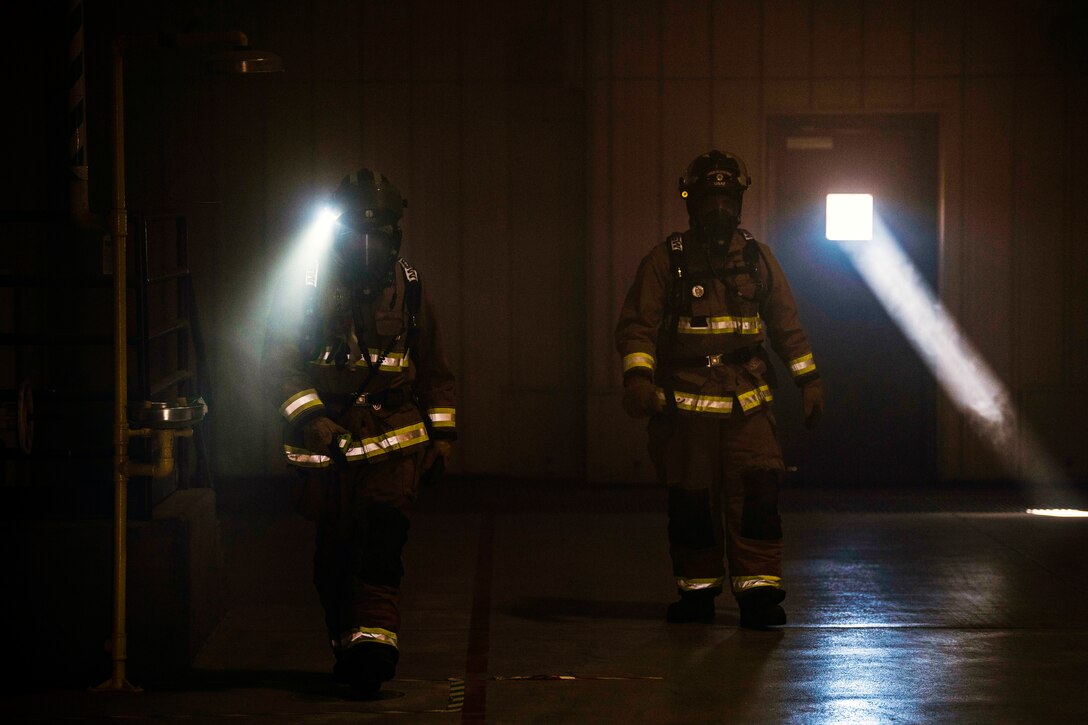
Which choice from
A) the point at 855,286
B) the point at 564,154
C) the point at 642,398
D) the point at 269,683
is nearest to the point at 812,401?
the point at 642,398

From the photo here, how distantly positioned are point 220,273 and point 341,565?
578 centimetres

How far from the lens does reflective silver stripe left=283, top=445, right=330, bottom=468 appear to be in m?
6.43

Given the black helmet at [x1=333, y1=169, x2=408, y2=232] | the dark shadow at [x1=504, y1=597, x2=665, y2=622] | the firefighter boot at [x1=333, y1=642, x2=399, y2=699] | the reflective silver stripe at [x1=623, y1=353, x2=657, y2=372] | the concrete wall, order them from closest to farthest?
the firefighter boot at [x1=333, y1=642, x2=399, y2=699], the black helmet at [x1=333, y1=169, x2=408, y2=232], the reflective silver stripe at [x1=623, y1=353, x2=657, y2=372], the dark shadow at [x1=504, y1=597, x2=665, y2=622], the concrete wall

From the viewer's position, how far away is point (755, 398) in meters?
7.56

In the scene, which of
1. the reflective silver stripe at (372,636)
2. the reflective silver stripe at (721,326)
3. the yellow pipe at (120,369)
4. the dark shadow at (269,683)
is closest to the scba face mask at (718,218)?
the reflective silver stripe at (721,326)

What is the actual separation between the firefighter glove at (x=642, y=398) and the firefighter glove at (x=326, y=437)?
61.7 inches

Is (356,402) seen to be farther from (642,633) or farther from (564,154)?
(564,154)

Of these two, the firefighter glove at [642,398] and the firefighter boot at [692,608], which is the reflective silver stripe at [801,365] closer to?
the firefighter glove at [642,398]

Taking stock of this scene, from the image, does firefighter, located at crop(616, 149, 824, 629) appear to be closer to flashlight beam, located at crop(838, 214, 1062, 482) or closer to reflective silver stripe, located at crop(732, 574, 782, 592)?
reflective silver stripe, located at crop(732, 574, 782, 592)

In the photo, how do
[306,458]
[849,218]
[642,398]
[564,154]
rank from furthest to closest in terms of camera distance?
[564,154], [849,218], [642,398], [306,458]

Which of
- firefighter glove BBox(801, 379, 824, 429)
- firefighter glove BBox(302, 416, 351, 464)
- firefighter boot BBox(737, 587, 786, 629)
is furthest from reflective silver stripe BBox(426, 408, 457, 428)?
firefighter glove BBox(801, 379, 824, 429)

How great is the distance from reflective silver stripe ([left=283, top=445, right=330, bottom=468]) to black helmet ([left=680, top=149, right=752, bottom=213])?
86.9 inches

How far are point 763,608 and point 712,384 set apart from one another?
103 cm

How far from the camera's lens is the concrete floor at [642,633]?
609 cm
